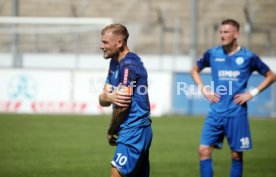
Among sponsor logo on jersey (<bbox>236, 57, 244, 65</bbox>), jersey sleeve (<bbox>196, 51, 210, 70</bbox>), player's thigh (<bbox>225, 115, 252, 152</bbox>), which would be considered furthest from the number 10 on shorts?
jersey sleeve (<bbox>196, 51, 210, 70</bbox>)

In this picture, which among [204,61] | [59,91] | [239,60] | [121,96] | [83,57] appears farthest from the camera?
[83,57]

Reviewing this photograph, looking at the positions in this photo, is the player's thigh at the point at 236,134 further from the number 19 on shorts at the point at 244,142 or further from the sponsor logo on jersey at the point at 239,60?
the sponsor logo on jersey at the point at 239,60

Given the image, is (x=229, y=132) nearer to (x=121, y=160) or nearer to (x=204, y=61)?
(x=204, y=61)

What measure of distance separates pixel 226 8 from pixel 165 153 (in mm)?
20131

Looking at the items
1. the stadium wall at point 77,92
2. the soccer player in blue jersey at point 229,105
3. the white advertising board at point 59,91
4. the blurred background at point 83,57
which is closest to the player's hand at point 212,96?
the soccer player in blue jersey at point 229,105

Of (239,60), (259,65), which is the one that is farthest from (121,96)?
(259,65)

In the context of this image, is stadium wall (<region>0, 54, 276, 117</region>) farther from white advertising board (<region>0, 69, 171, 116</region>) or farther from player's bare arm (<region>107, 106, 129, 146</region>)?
player's bare arm (<region>107, 106, 129, 146</region>)

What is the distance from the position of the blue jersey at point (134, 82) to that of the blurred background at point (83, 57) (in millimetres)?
14070

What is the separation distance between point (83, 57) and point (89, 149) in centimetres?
1186

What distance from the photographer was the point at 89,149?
14.5 meters

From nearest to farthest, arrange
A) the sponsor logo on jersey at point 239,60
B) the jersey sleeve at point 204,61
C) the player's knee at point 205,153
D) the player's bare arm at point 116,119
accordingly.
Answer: the player's bare arm at point 116,119 < the player's knee at point 205,153 < the sponsor logo on jersey at point 239,60 < the jersey sleeve at point 204,61

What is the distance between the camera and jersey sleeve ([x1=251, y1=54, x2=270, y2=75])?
9.64 m

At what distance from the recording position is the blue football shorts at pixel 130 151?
264 inches

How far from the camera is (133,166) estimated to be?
22.1 feet
